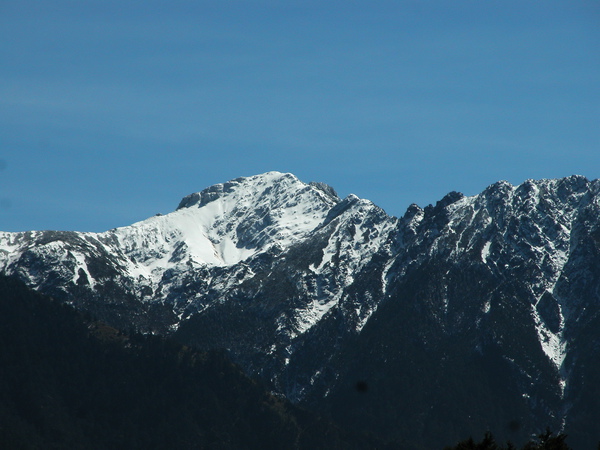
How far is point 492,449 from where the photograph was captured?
17162cm

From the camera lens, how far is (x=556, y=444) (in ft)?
577

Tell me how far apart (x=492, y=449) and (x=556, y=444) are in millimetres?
11382

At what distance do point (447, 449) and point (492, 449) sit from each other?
44.8 feet

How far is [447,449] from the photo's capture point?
184000mm

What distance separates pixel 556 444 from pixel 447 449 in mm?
17989

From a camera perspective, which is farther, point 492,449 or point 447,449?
point 447,449
